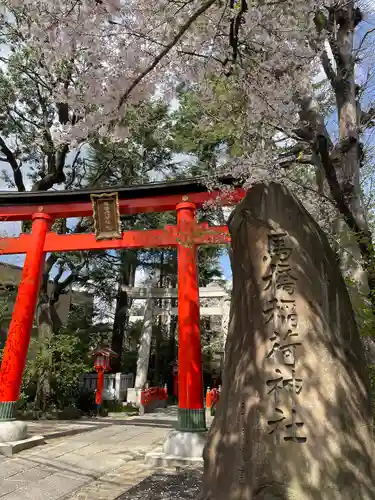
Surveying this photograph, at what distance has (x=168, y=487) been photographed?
4.75 metres

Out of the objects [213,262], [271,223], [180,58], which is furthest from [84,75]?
[213,262]

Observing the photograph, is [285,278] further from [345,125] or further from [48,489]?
[48,489]

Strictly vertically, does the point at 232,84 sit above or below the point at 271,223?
above

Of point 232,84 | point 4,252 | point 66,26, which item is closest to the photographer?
point 66,26

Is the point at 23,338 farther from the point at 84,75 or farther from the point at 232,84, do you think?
the point at 232,84

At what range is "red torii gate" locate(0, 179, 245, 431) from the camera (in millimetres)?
6699

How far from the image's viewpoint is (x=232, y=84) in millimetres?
4945

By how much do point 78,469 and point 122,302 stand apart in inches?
572

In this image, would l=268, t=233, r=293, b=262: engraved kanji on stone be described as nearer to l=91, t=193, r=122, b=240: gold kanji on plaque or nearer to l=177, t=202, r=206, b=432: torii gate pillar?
l=177, t=202, r=206, b=432: torii gate pillar

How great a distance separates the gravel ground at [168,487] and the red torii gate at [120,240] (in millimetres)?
Result: 1024

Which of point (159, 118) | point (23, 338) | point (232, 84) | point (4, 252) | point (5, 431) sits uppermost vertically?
point (159, 118)

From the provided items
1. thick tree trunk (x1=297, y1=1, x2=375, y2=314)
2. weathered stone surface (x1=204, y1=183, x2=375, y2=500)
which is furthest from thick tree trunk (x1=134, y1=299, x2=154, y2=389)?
weathered stone surface (x1=204, y1=183, x2=375, y2=500)

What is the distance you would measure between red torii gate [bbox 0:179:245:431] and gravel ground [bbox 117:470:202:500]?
1.02 m

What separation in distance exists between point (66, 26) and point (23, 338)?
5.81 m
